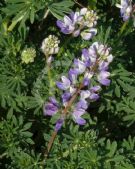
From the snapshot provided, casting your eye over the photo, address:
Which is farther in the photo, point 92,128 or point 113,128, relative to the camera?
point 113,128

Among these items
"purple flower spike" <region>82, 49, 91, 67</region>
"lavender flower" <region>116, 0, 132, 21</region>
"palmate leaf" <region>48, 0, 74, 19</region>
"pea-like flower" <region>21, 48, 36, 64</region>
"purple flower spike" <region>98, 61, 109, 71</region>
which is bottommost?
"purple flower spike" <region>98, 61, 109, 71</region>

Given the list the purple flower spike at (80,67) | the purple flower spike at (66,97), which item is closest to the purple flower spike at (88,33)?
the purple flower spike at (80,67)

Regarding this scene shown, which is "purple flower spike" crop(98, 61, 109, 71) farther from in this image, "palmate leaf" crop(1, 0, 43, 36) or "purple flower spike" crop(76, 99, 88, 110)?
"palmate leaf" crop(1, 0, 43, 36)

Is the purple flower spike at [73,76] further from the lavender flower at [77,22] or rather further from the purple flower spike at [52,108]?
the lavender flower at [77,22]

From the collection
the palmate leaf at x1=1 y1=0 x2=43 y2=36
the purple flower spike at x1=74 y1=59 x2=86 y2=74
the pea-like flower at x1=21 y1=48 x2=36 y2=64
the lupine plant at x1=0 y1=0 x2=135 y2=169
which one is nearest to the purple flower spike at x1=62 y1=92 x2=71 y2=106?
the lupine plant at x1=0 y1=0 x2=135 y2=169

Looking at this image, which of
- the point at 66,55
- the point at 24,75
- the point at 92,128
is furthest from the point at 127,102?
the point at 24,75

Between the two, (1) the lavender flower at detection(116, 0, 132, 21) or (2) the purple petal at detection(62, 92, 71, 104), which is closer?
(2) the purple petal at detection(62, 92, 71, 104)

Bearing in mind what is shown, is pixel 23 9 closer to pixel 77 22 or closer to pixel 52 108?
pixel 77 22

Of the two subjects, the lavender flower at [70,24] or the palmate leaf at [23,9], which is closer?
the lavender flower at [70,24]

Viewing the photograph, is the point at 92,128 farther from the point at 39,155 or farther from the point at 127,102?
the point at 39,155
